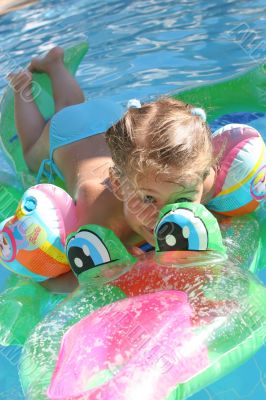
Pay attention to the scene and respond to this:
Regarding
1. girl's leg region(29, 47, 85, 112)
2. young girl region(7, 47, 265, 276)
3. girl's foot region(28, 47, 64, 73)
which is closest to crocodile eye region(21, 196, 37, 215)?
young girl region(7, 47, 265, 276)

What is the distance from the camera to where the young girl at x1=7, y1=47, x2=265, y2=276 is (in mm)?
1960

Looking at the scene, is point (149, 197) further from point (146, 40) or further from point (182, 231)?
point (146, 40)

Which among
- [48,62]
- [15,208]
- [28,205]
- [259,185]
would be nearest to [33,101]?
[48,62]

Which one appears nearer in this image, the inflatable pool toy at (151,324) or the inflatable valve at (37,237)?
the inflatable pool toy at (151,324)

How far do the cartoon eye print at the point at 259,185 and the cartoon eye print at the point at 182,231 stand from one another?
52 centimetres

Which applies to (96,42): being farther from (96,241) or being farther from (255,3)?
(96,241)

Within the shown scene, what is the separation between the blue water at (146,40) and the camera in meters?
4.66

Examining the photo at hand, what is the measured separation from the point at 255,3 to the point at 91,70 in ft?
5.64

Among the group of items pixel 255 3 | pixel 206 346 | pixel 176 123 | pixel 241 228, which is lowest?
pixel 255 3

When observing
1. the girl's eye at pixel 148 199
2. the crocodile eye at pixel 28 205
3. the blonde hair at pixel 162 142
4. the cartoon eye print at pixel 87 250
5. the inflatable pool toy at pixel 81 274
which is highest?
the blonde hair at pixel 162 142

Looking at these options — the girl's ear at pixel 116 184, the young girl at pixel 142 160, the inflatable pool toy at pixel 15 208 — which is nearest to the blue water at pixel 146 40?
the inflatable pool toy at pixel 15 208

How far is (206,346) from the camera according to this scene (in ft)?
5.50

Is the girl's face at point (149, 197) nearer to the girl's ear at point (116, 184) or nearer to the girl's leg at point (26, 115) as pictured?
the girl's ear at point (116, 184)

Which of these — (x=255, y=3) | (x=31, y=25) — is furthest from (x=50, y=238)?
(x=31, y=25)
